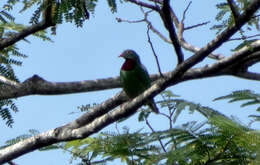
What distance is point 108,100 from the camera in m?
4.77

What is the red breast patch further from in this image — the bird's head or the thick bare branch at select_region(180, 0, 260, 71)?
the thick bare branch at select_region(180, 0, 260, 71)

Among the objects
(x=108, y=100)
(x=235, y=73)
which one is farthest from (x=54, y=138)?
(x=235, y=73)

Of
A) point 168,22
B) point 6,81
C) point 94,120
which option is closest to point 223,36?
point 168,22

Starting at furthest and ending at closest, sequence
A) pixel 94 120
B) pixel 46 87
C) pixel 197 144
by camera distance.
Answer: pixel 46 87, pixel 94 120, pixel 197 144

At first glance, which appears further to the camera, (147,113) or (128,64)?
(128,64)

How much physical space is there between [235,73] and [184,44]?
181 centimetres

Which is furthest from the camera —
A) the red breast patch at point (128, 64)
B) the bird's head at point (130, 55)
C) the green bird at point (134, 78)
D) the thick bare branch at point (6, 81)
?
the bird's head at point (130, 55)

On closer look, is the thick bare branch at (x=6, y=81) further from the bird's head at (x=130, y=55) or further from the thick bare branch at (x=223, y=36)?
the bird's head at (x=130, y=55)

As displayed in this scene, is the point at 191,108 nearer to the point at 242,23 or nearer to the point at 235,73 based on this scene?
the point at 242,23

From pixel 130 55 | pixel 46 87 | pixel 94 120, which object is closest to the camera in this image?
pixel 94 120

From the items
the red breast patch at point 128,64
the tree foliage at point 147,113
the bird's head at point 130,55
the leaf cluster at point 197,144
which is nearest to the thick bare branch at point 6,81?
the tree foliage at point 147,113

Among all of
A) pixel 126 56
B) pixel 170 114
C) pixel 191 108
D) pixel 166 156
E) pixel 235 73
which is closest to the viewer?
pixel 166 156

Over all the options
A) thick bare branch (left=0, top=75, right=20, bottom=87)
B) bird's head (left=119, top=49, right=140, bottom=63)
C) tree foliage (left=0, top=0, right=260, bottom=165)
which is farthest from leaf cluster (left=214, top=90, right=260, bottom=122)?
bird's head (left=119, top=49, right=140, bottom=63)

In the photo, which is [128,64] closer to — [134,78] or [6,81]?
[134,78]
